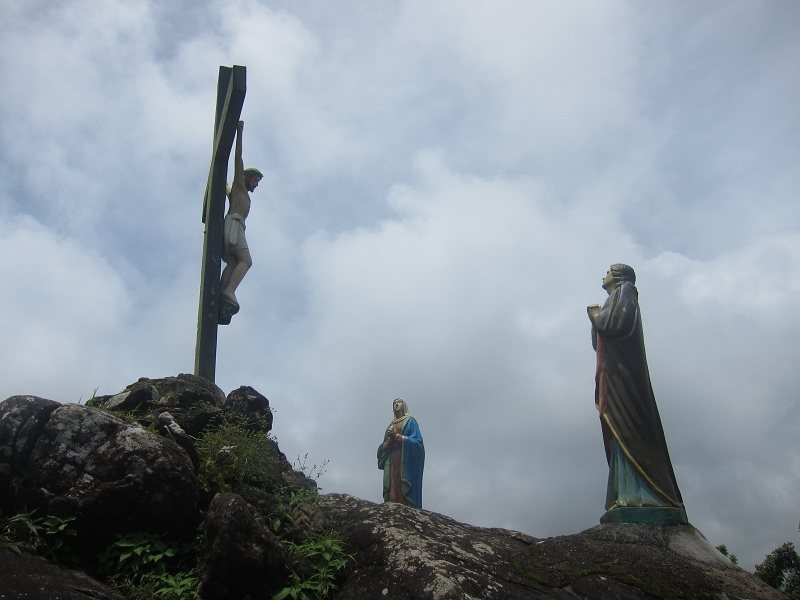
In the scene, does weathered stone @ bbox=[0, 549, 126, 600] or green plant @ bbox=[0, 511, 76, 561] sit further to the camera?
green plant @ bbox=[0, 511, 76, 561]

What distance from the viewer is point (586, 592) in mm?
6363

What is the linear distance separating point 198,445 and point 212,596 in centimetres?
188

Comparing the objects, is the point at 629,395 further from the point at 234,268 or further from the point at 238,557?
the point at 234,268

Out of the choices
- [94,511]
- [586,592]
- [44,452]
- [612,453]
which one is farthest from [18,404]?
[612,453]

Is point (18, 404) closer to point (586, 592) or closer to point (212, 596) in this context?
point (212, 596)

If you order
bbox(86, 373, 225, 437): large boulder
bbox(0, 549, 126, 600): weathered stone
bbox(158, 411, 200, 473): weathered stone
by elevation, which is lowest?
bbox(0, 549, 126, 600): weathered stone

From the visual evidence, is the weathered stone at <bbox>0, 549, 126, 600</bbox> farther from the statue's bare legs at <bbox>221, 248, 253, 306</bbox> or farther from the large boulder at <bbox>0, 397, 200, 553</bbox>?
the statue's bare legs at <bbox>221, 248, 253, 306</bbox>

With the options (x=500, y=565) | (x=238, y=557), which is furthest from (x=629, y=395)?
(x=238, y=557)

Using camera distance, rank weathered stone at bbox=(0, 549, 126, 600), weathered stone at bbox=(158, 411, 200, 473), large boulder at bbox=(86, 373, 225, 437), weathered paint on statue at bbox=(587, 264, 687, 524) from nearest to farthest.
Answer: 1. weathered stone at bbox=(0, 549, 126, 600)
2. weathered stone at bbox=(158, 411, 200, 473)
3. large boulder at bbox=(86, 373, 225, 437)
4. weathered paint on statue at bbox=(587, 264, 687, 524)

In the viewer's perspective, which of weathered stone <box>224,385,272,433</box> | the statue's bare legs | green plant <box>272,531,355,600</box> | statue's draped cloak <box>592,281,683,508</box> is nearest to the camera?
green plant <box>272,531,355,600</box>

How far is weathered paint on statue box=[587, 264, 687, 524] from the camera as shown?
348 inches

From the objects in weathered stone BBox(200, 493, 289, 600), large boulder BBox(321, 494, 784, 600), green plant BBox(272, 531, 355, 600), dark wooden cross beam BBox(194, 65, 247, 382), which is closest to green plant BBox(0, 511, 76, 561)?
weathered stone BBox(200, 493, 289, 600)

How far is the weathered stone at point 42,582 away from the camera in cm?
506

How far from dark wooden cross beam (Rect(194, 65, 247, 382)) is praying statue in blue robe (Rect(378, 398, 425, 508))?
3490 mm
